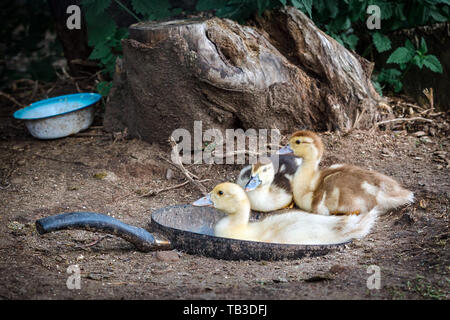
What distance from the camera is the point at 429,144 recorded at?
15.8 ft

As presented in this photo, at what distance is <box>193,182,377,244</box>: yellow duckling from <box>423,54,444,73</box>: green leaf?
2643 millimetres

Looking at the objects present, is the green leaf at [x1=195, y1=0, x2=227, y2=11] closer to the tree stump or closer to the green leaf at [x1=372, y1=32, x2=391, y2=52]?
the tree stump

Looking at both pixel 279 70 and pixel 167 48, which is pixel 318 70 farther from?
pixel 167 48

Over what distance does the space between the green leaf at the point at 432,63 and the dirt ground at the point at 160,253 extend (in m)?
0.80

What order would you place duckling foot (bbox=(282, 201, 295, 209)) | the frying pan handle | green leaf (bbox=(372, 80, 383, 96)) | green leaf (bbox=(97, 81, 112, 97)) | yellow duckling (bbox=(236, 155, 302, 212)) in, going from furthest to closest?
green leaf (bbox=(97, 81, 112, 97)) → green leaf (bbox=(372, 80, 383, 96)) → duckling foot (bbox=(282, 201, 295, 209)) → yellow duckling (bbox=(236, 155, 302, 212)) → the frying pan handle

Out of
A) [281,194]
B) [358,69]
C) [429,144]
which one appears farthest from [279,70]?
[429,144]

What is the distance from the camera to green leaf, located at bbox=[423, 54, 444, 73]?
17.5ft

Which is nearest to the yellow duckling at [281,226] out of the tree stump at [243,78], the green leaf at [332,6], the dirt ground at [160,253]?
the dirt ground at [160,253]

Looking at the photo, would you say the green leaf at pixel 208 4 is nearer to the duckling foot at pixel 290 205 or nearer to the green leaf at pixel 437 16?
the duckling foot at pixel 290 205

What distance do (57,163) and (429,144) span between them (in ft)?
11.0

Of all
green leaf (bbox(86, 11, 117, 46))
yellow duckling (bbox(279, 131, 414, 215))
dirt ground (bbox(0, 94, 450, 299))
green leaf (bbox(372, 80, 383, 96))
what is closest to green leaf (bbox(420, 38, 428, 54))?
green leaf (bbox(372, 80, 383, 96))

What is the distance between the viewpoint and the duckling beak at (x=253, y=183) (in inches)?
145

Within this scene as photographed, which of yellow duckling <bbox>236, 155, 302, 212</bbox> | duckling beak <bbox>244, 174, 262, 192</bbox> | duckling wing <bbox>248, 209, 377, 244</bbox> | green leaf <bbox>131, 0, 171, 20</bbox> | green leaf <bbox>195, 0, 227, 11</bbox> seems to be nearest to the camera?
duckling wing <bbox>248, 209, 377, 244</bbox>

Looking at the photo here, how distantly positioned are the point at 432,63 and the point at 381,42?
561 mm
